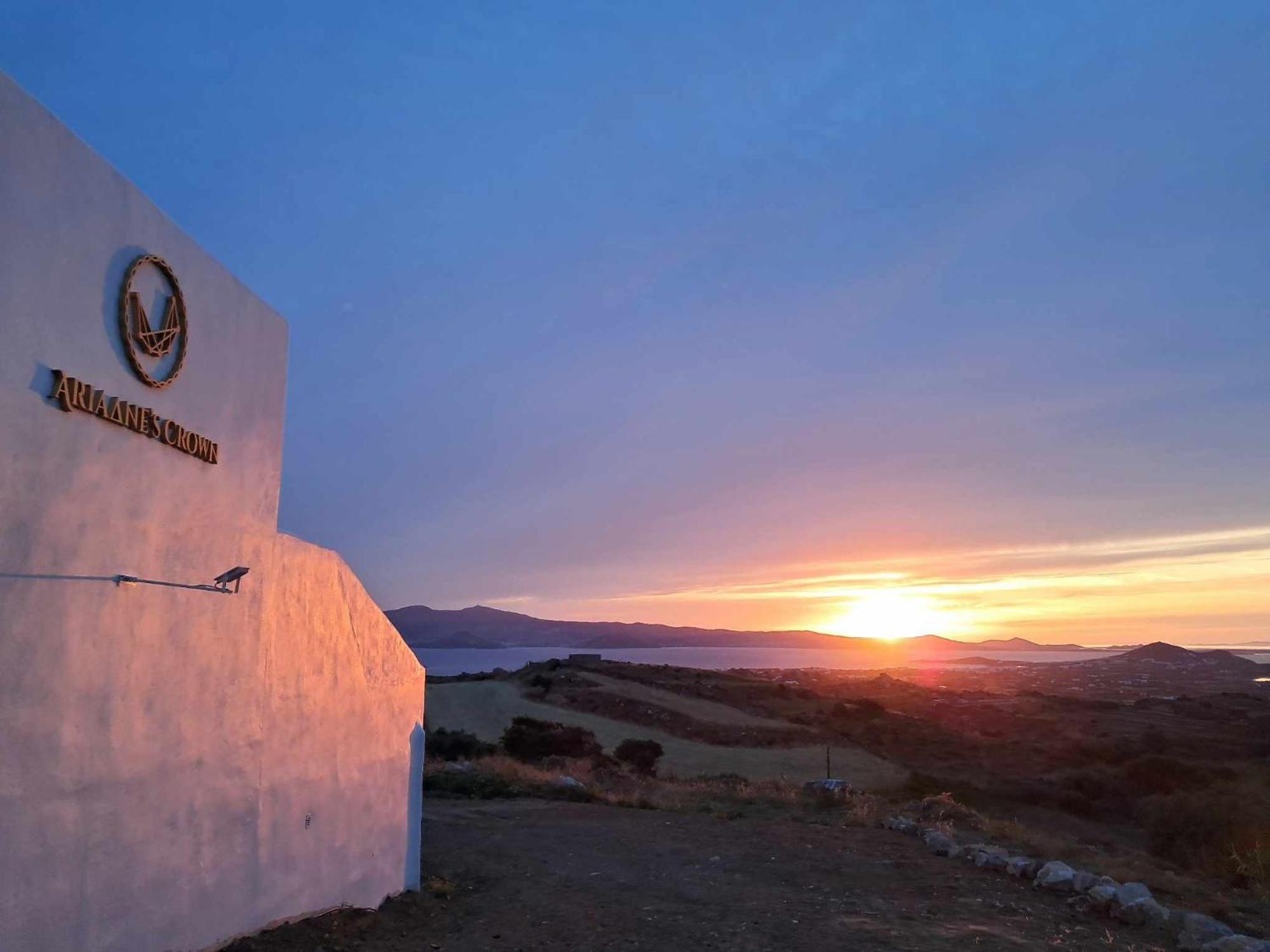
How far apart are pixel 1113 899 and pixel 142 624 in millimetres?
11276

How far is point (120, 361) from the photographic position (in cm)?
642

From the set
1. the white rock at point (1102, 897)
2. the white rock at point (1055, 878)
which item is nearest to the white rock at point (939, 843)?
the white rock at point (1055, 878)

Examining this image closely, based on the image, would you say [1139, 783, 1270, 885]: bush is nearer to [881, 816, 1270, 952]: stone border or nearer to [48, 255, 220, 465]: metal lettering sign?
[881, 816, 1270, 952]: stone border

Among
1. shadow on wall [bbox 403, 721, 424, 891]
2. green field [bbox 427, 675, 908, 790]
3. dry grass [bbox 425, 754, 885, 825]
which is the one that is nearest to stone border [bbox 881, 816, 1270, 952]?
dry grass [bbox 425, 754, 885, 825]

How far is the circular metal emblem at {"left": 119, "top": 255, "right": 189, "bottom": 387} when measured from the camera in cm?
643

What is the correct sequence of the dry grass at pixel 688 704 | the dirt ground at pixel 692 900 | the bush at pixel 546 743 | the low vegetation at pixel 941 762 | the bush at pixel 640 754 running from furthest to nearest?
the dry grass at pixel 688 704
the bush at pixel 640 754
the bush at pixel 546 743
the low vegetation at pixel 941 762
the dirt ground at pixel 692 900

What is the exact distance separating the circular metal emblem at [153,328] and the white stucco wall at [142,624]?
75mm

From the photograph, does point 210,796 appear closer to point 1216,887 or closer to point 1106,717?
point 1216,887

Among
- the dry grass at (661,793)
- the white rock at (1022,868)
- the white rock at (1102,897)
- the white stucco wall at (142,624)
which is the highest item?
the white stucco wall at (142,624)

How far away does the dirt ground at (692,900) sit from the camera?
9.47 metres

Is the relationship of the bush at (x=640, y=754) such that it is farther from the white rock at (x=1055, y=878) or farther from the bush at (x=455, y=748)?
the white rock at (x=1055, y=878)

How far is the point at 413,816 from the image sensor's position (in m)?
11.3

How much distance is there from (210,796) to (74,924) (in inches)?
61.2

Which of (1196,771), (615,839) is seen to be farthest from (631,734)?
(615,839)
